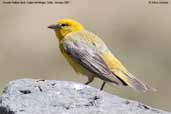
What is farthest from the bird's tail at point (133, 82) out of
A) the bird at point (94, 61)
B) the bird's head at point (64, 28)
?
the bird's head at point (64, 28)

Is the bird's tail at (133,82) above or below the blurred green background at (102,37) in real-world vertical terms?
above

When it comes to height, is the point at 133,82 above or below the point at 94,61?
below

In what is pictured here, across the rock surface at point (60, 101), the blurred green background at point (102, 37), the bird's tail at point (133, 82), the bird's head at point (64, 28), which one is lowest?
the blurred green background at point (102, 37)

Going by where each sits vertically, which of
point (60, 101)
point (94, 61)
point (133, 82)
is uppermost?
point (60, 101)

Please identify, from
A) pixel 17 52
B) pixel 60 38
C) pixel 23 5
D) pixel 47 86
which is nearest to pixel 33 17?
pixel 23 5

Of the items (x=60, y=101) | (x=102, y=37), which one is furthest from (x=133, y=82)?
(x=102, y=37)

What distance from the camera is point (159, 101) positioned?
593 inches

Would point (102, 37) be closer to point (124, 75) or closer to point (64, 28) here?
point (64, 28)

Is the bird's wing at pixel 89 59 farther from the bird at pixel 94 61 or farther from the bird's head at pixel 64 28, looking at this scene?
the bird's head at pixel 64 28

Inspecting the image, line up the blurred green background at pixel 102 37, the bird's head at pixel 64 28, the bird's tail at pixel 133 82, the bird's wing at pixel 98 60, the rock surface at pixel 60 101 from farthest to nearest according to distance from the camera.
Result: 1. the blurred green background at pixel 102 37
2. the bird's head at pixel 64 28
3. the bird's wing at pixel 98 60
4. the bird's tail at pixel 133 82
5. the rock surface at pixel 60 101

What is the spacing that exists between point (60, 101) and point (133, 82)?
226 cm

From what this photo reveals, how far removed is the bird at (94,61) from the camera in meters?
11.0

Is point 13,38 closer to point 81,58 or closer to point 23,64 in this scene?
point 23,64

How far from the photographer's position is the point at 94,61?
11.4 metres
